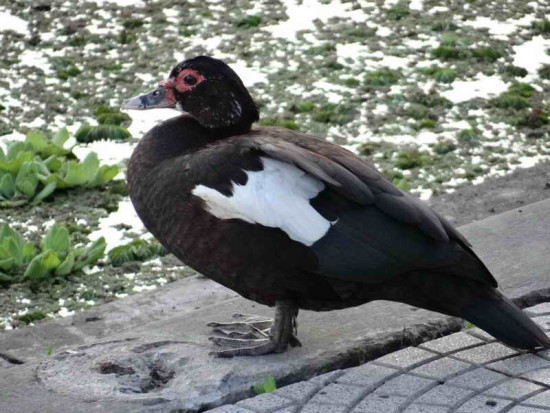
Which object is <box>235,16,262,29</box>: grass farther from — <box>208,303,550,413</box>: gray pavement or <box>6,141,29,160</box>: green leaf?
<box>208,303,550,413</box>: gray pavement

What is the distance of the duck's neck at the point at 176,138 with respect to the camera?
14.8ft

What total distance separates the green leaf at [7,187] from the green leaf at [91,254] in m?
0.75

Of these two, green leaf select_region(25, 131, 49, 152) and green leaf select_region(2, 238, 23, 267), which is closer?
green leaf select_region(2, 238, 23, 267)

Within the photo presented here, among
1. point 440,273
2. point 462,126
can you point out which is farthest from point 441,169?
point 440,273

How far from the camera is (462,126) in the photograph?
7172 millimetres

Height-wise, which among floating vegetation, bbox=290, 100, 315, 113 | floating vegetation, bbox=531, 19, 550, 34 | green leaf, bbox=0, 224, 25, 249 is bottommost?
floating vegetation, bbox=531, 19, 550, 34

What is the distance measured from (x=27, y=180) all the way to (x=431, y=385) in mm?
2829

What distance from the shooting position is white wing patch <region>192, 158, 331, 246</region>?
4.13 m

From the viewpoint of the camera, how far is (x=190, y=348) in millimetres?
4410

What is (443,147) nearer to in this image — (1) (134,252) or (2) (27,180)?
(1) (134,252)

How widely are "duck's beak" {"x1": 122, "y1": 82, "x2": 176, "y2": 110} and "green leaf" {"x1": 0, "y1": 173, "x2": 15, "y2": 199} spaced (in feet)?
4.63

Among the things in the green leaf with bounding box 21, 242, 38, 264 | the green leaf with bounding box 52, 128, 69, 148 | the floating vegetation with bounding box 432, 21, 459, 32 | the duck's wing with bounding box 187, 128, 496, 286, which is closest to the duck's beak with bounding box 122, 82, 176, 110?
the duck's wing with bounding box 187, 128, 496, 286

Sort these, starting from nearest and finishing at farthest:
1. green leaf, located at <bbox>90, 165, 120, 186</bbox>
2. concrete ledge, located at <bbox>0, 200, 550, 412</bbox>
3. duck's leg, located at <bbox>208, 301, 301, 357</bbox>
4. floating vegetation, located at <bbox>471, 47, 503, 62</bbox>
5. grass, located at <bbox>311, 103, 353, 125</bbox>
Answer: concrete ledge, located at <bbox>0, 200, 550, 412</bbox>
duck's leg, located at <bbox>208, 301, 301, 357</bbox>
green leaf, located at <bbox>90, 165, 120, 186</bbox>
grass, located at <bbox>311, 103, 353, 125</bbox>
floating vegetation, located at <bbox>471, 47, 503, 62</bbox>

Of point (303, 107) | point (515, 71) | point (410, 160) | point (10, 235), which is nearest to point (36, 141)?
point (10, 235)
